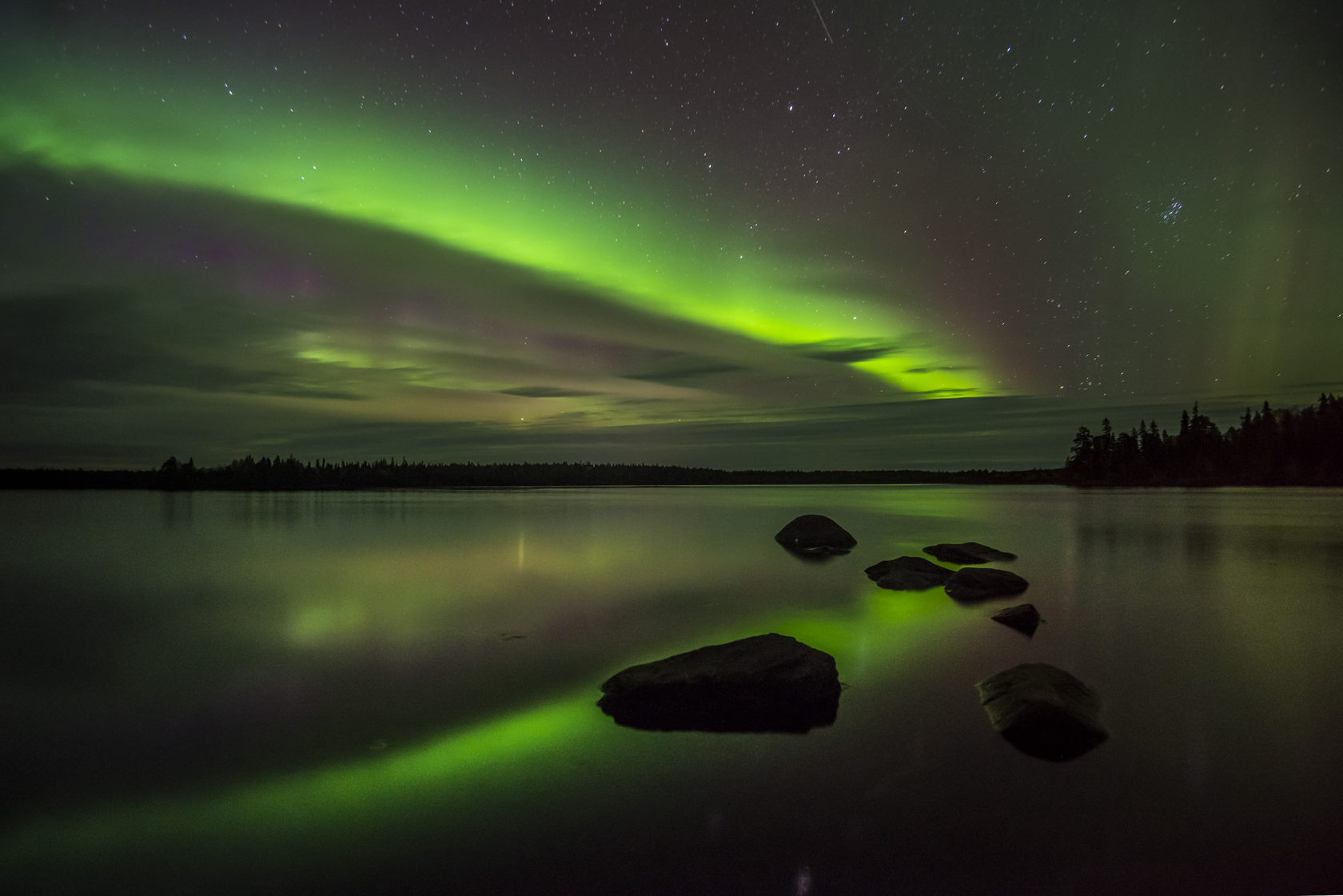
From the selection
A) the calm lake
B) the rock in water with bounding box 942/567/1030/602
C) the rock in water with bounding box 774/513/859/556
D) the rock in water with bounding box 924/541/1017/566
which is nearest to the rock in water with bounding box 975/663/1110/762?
the calm lake

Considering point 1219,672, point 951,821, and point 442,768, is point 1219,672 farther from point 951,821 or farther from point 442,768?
point 442,768

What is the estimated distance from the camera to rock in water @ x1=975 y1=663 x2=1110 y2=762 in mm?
6469

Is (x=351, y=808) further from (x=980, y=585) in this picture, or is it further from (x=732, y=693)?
(x=980, y=585)

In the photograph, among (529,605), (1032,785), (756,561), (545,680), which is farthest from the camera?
(756,561)

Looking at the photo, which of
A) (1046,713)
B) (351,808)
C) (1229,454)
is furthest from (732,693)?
(1229,454)

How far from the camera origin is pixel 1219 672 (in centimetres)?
974

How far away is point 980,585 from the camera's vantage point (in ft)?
47.3

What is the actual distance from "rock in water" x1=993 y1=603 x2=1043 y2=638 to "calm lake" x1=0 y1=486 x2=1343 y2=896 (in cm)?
26

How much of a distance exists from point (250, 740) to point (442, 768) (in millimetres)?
2695

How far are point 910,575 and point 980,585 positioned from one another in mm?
1867

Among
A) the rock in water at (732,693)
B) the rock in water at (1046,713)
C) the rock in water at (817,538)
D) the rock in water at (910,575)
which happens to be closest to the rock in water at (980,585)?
the rock in water at (910,575)

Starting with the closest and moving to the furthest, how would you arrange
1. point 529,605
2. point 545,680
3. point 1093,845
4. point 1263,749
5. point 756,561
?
point 1093,845, point 1263,749, point 545,680, point 529,605, point 756,561

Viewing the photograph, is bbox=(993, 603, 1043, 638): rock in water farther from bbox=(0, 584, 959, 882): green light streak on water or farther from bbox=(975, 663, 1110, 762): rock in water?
bbox=(0, 584, 959, 882): green light streak on water

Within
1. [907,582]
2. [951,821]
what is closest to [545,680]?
[951,821]
